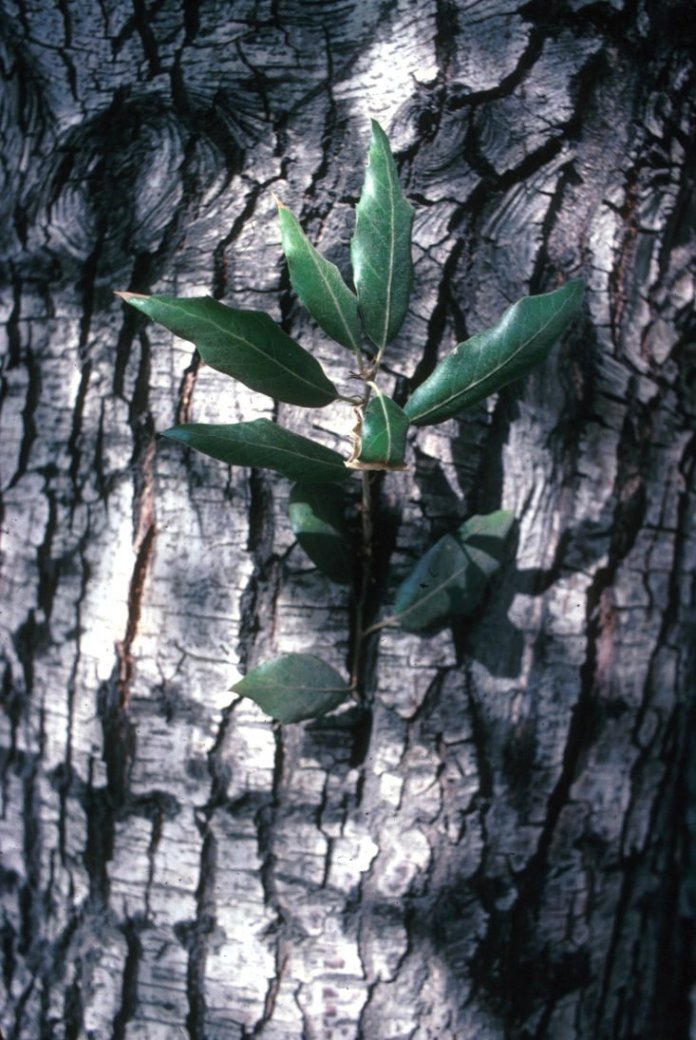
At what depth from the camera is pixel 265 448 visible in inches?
28.5

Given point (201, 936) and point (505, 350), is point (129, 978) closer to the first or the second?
point (201, 936)

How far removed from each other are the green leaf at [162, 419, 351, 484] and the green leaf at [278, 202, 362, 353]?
0.33ft

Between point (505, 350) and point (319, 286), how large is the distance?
171 mm

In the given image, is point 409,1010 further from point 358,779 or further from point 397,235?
point 397,235

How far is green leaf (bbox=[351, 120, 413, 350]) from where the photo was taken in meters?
0.70

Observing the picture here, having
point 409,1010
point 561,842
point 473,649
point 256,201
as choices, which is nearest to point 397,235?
point 256,201

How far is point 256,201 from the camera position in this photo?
84 cm

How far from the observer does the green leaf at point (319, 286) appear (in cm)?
70

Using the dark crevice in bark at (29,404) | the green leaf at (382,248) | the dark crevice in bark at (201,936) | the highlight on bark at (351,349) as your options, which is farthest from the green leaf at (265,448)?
the dark crevice in bark at (201,936)

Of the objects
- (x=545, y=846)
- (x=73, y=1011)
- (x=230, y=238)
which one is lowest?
(x=73, y=1011)

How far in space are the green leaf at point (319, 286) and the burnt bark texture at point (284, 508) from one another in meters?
0.10

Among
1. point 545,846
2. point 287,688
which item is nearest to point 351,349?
point 287,688

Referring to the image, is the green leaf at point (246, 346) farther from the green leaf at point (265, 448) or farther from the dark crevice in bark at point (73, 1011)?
the dark crevice in bark at point (73, 1011)

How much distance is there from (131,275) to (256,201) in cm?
15
